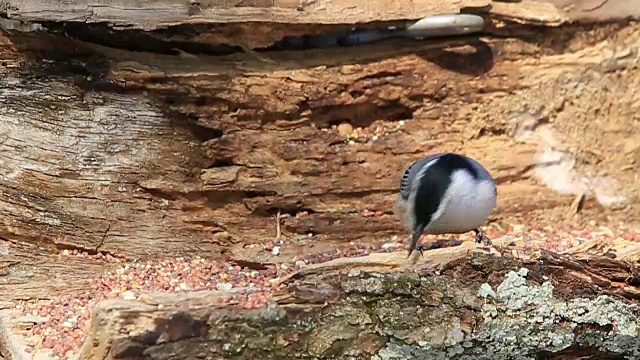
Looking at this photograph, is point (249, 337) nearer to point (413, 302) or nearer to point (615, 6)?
point (413, 302)

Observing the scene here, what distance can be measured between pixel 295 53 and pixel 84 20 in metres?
0.71

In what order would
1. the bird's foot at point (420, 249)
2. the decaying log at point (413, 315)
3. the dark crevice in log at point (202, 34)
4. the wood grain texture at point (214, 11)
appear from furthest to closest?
the dark crevice in log at point (202, 34) < the wood grain texture at point (214, 11) < the bird's foot at point (420, 249) < the decaying log at point (413, 315)

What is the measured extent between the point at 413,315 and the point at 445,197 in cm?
52

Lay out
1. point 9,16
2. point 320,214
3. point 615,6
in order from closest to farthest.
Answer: point 9,16, point 320,214, point 615,6

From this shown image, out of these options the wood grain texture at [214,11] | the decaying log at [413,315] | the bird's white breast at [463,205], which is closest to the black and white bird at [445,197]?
the bird's white breast at [463,205]

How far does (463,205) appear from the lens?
9.33ft

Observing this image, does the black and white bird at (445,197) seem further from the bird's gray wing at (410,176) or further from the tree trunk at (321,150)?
the tree trunk at (321,150)

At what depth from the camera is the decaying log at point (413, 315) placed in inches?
88.9

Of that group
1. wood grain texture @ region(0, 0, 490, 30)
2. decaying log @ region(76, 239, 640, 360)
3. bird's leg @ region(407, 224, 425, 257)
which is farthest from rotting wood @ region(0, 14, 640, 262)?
decaying log @ region(76, 239, 640, 360)

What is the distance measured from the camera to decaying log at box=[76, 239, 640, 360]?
226cm

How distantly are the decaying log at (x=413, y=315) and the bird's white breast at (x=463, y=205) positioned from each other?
26 centimetres

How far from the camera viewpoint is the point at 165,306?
7.47 feet

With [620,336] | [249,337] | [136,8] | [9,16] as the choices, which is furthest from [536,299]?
[9,16]

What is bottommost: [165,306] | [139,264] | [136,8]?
[139,264]
